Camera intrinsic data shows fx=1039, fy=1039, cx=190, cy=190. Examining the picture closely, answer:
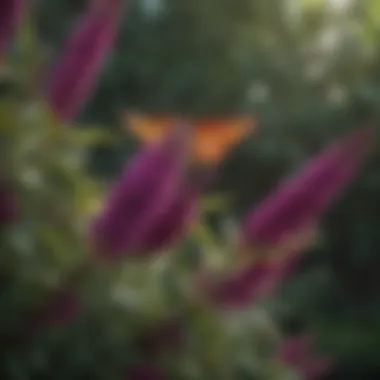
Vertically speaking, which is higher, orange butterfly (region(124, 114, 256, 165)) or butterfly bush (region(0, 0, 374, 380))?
orange butterfly (region(124, 114, 256, 165))

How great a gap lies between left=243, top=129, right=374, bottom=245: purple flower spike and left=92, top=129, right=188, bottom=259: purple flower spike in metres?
0.08

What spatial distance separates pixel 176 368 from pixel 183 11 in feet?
3.01

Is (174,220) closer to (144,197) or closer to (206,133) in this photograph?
(144,197)

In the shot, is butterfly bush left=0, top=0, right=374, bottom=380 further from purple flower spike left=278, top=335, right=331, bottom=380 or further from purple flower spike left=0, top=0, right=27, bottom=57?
purple flower spike left=278, top=335, right=331, bottom=380

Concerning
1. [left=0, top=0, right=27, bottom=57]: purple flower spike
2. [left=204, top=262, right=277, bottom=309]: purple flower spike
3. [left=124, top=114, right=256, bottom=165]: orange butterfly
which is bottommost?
[left=204, top=262, right=277, bottom=309]: purple flower spike

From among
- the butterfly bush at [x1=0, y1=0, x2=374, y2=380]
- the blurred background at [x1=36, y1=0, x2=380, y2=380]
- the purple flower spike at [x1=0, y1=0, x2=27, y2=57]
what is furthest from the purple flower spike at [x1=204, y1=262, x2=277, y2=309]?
the blurred background at [x1=36, y1=0, x2=380, y2=380]

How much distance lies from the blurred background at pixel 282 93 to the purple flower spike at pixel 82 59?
0.64 meters

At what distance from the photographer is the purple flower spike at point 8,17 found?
0.66 meters

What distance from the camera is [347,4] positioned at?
1599mm

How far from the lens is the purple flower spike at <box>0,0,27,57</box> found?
661mm

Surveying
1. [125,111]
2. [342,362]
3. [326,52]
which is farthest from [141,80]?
[342,362]

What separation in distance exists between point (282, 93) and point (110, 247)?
2.81 ft

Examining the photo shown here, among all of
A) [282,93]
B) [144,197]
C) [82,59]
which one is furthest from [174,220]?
[282,93]

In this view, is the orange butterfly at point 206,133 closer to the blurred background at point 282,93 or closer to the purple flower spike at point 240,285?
the purple flower spike at point 240,285
